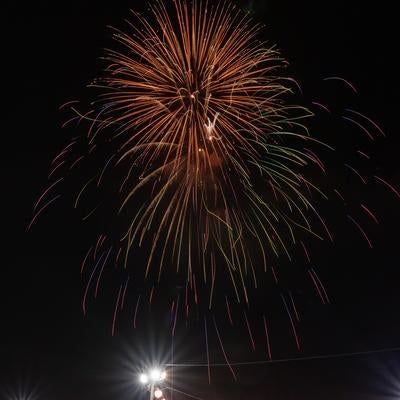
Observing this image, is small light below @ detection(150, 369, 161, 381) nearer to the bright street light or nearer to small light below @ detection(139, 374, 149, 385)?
the bright street light

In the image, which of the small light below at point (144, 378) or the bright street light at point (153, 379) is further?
the small light below at point (144, 378)

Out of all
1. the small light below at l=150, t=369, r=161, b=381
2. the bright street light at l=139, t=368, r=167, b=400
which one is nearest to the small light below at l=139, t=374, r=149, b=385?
the bright street light at l=139, t=368, r=167, b=400

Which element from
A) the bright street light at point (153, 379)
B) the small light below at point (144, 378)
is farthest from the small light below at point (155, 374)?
the small light below at point (144, 378)

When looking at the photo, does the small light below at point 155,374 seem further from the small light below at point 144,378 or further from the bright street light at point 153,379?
the small light below at point 144,378

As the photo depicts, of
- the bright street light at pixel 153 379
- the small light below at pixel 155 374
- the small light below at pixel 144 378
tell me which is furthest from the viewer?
the small light below at pixel 144 378

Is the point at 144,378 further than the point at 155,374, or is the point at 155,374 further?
the point at 144,378

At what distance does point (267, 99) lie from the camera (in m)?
11.1

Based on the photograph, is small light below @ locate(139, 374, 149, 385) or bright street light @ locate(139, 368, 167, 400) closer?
bright street light @ locate(139, 368, 167, 400)

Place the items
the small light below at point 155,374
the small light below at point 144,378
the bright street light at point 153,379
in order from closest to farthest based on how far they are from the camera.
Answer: the bright street light at point 153,379 < the small light below at point 155,374 < the small light below at point 144,378

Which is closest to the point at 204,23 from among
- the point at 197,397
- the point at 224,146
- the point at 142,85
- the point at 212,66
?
the point at 212,66

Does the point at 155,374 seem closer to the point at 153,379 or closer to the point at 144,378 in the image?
the point at 153,379

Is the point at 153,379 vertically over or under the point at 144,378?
under

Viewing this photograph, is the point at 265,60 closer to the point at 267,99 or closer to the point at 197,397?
the point at 267,99

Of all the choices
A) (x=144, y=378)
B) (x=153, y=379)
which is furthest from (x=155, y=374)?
(x=144, y=378)
